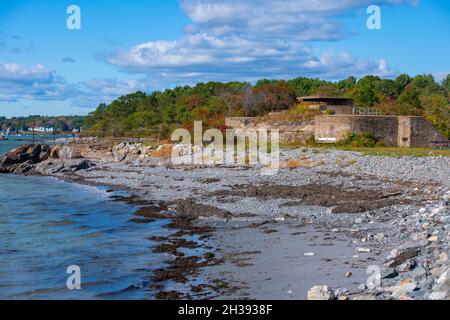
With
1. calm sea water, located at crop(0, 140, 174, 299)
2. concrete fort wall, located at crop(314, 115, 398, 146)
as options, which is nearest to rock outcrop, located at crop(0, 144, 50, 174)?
calm sea water, located at crop(0, 140, 174, 299)

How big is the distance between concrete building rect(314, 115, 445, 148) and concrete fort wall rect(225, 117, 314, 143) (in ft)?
9.19

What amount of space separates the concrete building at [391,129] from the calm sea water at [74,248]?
60.6 ft

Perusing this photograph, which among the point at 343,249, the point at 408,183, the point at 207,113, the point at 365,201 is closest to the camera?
the point at 343,249

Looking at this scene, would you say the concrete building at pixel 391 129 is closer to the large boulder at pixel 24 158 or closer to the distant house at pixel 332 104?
the distant house at pixel 332 104

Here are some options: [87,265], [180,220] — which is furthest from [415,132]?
[87,265]

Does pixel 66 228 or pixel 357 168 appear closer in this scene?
pixel 66 228

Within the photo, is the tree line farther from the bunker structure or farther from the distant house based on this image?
the distant house

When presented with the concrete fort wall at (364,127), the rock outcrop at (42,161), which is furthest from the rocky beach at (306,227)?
the rock outcrop at (42,161)

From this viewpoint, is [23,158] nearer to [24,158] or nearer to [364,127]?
[24,158]

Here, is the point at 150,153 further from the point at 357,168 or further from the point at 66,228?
the point at 66,228

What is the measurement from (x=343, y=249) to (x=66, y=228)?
10.5 meters

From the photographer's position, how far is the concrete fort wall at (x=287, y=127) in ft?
139

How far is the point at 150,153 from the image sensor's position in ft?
149
